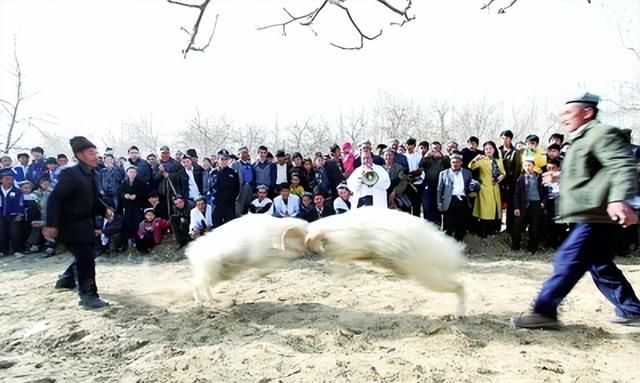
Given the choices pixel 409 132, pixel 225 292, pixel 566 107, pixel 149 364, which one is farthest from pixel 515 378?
pixel 409 132

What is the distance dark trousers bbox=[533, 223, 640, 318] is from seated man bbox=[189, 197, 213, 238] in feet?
23.3

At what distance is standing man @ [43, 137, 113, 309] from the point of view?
572cm

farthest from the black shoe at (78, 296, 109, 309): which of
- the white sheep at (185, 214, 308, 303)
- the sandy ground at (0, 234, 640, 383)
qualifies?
the white sheep at (185, 214, 308, 303)

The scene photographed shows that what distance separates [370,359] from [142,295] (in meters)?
3.92

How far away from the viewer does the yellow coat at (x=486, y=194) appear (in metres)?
9.11

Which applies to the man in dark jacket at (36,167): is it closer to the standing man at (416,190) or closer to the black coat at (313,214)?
the black coat at (313,214)

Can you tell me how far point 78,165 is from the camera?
6.02 m

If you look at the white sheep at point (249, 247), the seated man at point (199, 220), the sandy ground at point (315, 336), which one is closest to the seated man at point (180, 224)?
the seated man at point (199, 220)

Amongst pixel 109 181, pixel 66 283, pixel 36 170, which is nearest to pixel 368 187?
pixel 66 283

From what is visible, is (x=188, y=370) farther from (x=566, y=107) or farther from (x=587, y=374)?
(x=566, y=107)

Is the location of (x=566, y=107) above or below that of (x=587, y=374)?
above

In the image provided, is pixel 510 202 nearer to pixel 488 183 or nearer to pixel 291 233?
pixel 488 183

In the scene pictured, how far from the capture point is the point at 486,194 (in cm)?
910

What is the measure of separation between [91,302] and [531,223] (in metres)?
7.44
